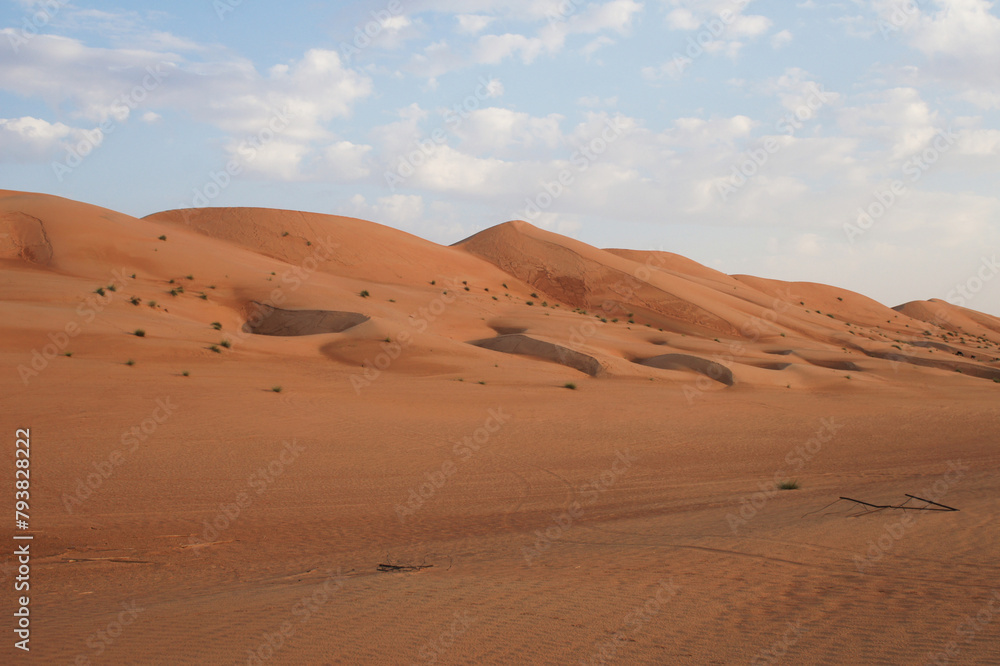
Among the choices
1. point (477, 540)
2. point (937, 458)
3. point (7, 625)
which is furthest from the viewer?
point (937, 458)

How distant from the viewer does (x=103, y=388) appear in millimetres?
17344

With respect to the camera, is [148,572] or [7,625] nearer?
[7,625]

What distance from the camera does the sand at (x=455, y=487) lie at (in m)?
5.71

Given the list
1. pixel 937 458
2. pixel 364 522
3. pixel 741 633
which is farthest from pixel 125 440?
pixel 937 458

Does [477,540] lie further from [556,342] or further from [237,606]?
[556,342]

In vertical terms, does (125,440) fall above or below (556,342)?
below

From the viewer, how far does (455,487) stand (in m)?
12.3

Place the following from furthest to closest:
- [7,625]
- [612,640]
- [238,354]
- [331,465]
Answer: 1. [238,354]
2. [331,465]
3. [7,625]
4. [612,640]

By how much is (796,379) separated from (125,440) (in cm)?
2510

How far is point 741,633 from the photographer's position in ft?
18.2

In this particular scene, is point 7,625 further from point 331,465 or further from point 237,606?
point 331,465

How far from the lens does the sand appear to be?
5.71 metres

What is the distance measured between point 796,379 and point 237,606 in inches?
1073

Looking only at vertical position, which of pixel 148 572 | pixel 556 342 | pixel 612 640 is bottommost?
pixel 148 572
